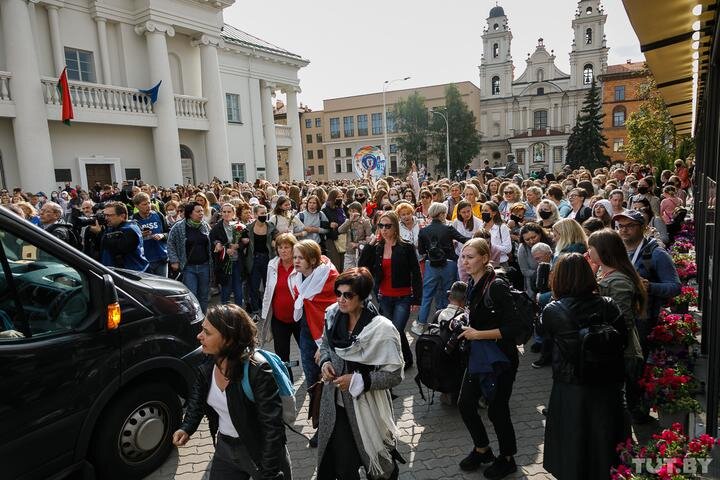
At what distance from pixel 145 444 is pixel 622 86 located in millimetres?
78731

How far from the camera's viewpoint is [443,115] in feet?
217

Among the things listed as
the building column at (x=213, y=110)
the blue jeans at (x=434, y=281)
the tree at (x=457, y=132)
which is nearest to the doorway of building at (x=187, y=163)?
the building column at (x=213, y=110)

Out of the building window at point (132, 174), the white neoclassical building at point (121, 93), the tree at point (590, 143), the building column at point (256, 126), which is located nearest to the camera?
the white neoclassical building at point (121, 93)

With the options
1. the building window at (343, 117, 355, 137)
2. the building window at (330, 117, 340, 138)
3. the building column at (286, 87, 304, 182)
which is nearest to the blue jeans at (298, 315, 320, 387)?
the building column at (286, 87, 304, 182)

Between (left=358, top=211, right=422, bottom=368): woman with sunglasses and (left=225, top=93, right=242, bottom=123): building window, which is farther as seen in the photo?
(left=225, top=93, right=242, bottom=123): building window

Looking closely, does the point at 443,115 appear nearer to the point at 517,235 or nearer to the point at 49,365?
the point at 517,235

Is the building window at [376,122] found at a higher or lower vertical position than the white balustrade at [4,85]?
higher

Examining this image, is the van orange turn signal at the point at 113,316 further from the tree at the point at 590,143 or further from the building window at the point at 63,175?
the tree at the point at 590,143

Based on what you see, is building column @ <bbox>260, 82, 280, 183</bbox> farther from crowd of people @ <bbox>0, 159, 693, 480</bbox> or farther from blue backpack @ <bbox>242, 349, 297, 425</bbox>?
blue backpack @ <bbox>242, 349, 297, 425</bbox>

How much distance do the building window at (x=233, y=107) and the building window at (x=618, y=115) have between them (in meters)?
59.5

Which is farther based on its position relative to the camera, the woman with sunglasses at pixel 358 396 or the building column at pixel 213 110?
the building column at pixel 213 110

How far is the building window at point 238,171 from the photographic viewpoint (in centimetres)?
3042

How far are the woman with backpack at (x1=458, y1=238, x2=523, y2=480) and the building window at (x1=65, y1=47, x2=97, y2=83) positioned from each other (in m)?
24.3

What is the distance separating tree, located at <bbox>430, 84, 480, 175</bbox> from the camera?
6706cm
